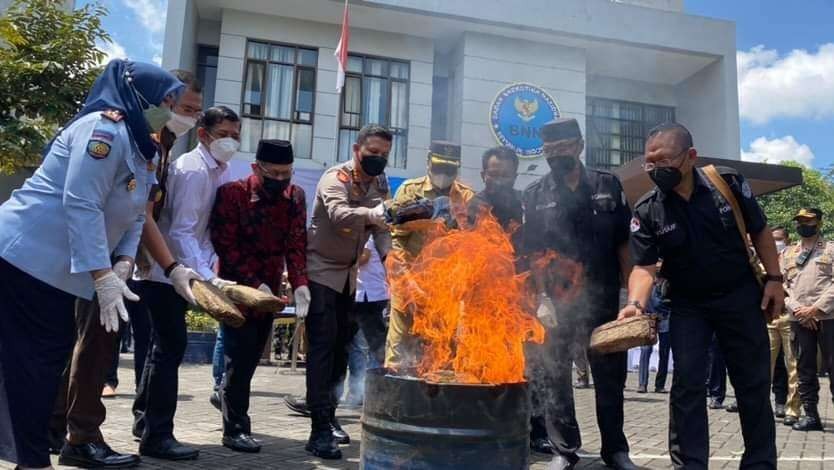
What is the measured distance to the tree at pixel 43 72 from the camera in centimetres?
918

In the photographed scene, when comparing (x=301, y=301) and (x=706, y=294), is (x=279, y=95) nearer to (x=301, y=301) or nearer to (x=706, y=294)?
(x=301, y=301)

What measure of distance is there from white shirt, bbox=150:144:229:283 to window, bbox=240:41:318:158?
1152 centimetres

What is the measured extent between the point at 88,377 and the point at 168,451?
2.19 feet

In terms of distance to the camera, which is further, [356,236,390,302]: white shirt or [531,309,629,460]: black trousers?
[356,236,390,302]: white shirt

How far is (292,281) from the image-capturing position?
4.29 meters

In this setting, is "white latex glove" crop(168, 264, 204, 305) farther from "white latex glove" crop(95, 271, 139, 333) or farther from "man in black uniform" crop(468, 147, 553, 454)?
"man in black uniform" crop(468, 147, 553, 454)

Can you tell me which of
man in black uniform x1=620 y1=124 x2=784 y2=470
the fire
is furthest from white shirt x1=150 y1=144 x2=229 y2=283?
man in black uniform x1=620 y1=124 x2=784 y2=470

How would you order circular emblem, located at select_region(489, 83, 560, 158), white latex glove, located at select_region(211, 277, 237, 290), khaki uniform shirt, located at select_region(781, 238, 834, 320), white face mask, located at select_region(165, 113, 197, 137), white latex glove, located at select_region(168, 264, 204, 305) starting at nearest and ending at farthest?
white latex glove, located at select_region(168, 264, 204, 305), white latex glove, located at select_region(211, 277, 237, 290), white face mask, located at select_region(165, 113, 197, 137), khaki uniform shirt, located at select_region(781, 238, 834, 320), circular emblem, located at select_region(489, 83, 560, 158)

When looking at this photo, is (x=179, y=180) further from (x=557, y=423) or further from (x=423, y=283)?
(x=557, y=423)

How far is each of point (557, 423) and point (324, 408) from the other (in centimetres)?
153

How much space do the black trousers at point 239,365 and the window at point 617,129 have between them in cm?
1437

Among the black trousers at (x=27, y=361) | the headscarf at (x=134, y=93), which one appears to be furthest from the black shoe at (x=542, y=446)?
the headscarf at (x=134, y=93)

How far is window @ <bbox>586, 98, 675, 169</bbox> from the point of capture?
17016 millimetres

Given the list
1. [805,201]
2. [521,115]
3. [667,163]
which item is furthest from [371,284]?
[805,201]
